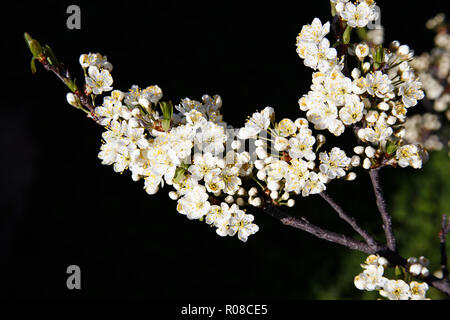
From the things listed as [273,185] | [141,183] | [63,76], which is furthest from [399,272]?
[141,183]

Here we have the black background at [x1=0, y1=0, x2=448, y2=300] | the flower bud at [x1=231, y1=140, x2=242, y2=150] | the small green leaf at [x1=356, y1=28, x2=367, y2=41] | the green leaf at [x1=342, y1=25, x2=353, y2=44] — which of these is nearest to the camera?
the flower bud at [x1=231, y1=140, x2=242, y2=150]

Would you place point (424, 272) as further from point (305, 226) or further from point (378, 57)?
point (378, 57)

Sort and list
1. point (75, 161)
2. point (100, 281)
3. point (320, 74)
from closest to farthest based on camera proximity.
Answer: point (320, 74), point (100, 281), point (75, 161)

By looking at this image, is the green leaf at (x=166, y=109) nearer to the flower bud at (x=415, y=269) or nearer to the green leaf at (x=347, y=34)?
the green leaf at (x=347, y=34)

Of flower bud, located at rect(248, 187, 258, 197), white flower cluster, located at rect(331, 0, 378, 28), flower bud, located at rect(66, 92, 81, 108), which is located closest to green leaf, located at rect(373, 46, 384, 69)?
white flower cluster, located at rect(331, 0, 378, 28)

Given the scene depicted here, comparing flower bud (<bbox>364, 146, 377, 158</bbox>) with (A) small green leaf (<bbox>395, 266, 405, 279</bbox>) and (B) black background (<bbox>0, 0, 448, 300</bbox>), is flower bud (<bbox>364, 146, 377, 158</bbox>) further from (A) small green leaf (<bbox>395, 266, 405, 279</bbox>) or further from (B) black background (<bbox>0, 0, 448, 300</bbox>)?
(B) black background (<bbox>0, 0, 448, 300</bbox>)

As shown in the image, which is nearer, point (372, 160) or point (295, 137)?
point (295, 137)
